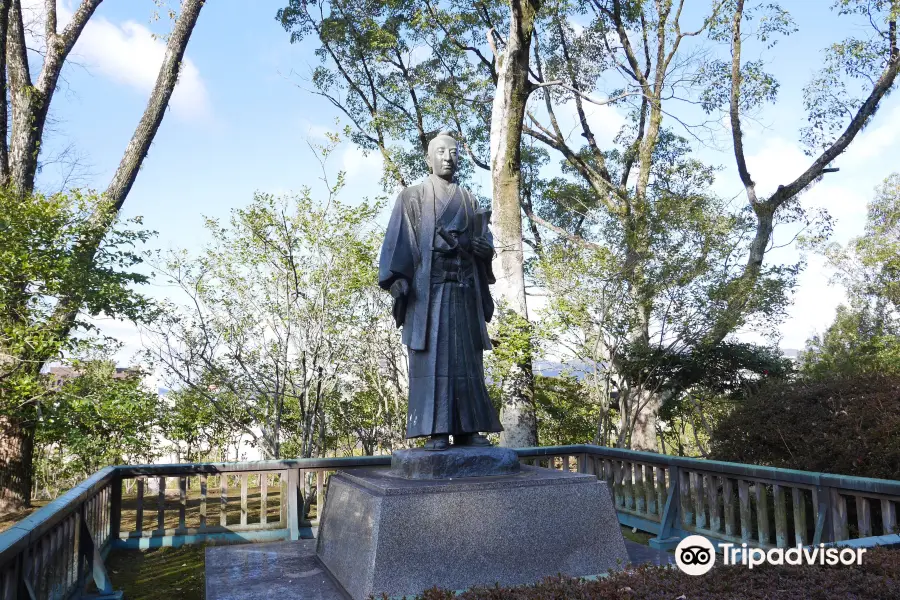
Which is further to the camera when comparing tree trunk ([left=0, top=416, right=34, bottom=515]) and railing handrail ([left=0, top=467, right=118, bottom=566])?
tree trunk ([left=0, top=416, right=34, bottom=515])

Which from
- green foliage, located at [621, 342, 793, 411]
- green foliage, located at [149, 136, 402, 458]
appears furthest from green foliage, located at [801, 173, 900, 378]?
green foliage, located at [149, 136, 402, 458]

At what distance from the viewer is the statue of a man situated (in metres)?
4.43

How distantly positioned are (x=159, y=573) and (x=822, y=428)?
5.81 m

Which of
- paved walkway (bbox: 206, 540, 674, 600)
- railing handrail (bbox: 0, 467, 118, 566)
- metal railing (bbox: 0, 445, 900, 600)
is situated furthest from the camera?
paved walkway (bbox: 206, 540, 674, 600)

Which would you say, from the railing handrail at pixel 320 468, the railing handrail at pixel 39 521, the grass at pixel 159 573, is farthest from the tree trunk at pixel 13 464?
the railing handrail at pixel 39 521

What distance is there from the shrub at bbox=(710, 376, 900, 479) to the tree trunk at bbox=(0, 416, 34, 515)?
332 inches

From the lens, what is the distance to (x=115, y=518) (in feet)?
19.3

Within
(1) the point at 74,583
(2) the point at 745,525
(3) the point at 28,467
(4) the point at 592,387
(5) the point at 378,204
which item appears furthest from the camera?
(4) the point at 592,387

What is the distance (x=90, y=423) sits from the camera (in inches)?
279

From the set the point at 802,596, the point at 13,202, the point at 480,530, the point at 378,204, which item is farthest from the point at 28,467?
the point at 802,596

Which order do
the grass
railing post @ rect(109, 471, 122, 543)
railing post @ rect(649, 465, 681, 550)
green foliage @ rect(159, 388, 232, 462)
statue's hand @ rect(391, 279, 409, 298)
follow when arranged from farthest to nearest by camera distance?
green foliage @ rect(159, 388, 232, 462)
railing post @ rect(109, 471, 122, 543)
railing post @ rect(649, 465, 681, 550)
the grass
statue's hand @ rect(391, 279, 409, 298)

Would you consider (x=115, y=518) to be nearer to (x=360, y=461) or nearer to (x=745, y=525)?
(x=360, y=461)

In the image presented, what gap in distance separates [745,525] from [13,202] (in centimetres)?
734

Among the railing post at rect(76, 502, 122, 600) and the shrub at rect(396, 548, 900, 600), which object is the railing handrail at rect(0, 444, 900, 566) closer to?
the railing post at rect(76, 502, 122, 600)
